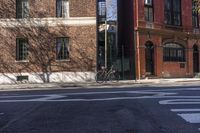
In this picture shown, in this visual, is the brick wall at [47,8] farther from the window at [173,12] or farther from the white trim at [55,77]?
the window at [173,12]

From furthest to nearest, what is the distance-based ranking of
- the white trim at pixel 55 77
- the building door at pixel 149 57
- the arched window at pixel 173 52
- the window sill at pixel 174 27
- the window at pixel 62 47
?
the window sill at pixel 174 27 → the arched window at pixel 173 52 → the building door at pixel 149 57 → the window at pixel 62 47 → the white trim at pixel 55 77

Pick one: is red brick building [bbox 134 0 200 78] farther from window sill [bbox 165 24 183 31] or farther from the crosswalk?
the crosswalk

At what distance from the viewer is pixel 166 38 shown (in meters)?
36.8

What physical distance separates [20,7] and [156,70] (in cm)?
1232

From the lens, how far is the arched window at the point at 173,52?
36.9 metres

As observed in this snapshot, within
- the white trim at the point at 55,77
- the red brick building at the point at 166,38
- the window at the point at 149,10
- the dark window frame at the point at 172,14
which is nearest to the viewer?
the white trim at the point at 55,77

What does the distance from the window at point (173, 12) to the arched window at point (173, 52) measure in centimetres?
203

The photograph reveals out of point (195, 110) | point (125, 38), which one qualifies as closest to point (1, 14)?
point (125, 38)

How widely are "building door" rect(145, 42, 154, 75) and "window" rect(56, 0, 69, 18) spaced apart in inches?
300

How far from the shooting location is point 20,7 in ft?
106

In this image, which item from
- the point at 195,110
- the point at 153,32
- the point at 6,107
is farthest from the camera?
the point at 153,32

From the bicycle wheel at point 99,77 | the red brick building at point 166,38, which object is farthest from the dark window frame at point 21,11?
the red brick building at point 166,38

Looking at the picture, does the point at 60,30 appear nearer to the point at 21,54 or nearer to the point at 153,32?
the point at 21,54

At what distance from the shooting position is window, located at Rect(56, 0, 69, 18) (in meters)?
32.3
